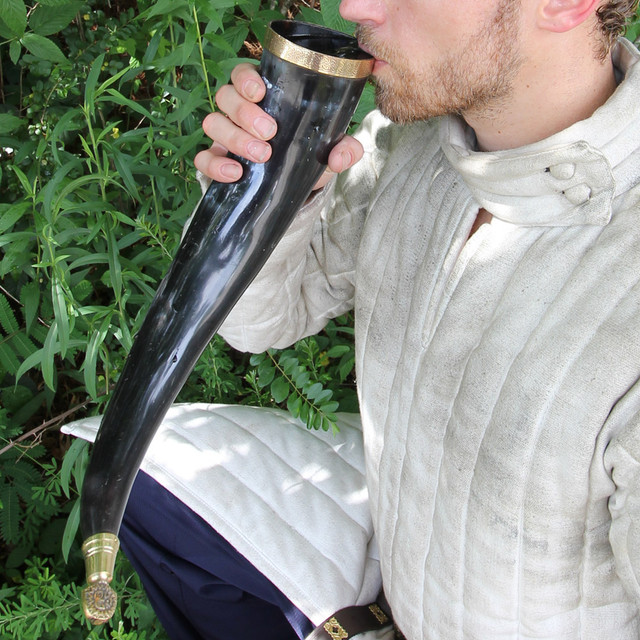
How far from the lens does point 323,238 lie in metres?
1.54

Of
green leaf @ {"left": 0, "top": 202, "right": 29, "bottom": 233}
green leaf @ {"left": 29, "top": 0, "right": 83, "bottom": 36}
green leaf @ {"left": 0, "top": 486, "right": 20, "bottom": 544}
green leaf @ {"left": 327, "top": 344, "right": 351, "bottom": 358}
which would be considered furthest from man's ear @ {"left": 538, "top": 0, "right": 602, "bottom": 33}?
green leaf @ {"left": 0, "top": 486, "right": 20, "bottom": 544}

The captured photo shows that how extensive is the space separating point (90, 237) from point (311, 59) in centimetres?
75

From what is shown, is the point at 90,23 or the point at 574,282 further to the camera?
the point at 90,23

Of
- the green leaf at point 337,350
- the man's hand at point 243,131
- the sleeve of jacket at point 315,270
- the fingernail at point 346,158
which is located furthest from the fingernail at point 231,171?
the green leaf at point 337,350

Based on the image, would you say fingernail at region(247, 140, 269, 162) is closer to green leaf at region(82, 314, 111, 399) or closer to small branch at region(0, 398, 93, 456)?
green leaf at region(82, 314, 111, 399)

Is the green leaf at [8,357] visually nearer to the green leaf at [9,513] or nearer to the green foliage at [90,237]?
the green foliage at [90,237]

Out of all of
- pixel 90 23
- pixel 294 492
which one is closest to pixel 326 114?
pixel 294 492

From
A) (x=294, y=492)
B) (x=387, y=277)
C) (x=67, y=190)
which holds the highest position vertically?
(x=387, y=277)

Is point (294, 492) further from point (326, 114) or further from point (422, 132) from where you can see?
point (326, 114)

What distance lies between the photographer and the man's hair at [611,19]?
1123 millimetres

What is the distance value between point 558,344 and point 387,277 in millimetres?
396

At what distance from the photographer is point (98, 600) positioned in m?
1.16

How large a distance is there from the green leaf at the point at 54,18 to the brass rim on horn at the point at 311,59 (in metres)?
1.00

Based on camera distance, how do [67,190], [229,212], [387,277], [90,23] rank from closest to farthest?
[229,212]
[387,277]
[67,190]
[90,23]
